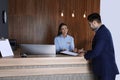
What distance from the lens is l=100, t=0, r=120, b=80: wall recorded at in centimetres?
515

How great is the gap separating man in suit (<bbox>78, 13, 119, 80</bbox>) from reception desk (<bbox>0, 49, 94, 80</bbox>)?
7.7 inches

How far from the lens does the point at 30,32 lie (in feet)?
Answer: 19.7

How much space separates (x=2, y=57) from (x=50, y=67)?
2.21 ft

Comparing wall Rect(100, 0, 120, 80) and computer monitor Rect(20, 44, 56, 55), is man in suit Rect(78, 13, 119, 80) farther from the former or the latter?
wall Rect(100, 0, 120, 80)

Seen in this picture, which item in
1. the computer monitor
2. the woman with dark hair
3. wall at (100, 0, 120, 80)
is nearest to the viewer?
the computer monitor

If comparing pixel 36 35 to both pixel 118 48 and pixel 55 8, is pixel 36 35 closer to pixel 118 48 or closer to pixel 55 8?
pixel 55 8

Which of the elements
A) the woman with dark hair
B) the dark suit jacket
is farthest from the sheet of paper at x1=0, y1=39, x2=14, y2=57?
the woman with dark hair

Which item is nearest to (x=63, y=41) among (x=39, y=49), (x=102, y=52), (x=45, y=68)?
(x=39, y=49)

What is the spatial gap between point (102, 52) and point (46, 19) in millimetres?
3001

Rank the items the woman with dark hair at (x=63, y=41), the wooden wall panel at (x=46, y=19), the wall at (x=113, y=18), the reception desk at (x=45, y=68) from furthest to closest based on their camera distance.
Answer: the wooden wall panel at (x=46, y=19)
the wall at (x=113, y=18)
the woman with dark hair at (x=63, y=41)
the reception desk at (x=45, y=68)

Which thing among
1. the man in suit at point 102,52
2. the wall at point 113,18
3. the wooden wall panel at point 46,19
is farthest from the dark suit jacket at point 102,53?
the wooden wall panel at point 46,19

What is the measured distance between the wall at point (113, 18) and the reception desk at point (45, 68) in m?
1.79

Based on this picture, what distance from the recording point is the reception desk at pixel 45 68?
3.19 metres

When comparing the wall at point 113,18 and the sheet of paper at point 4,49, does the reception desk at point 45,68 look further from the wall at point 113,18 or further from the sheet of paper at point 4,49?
the wall at point 113,18
